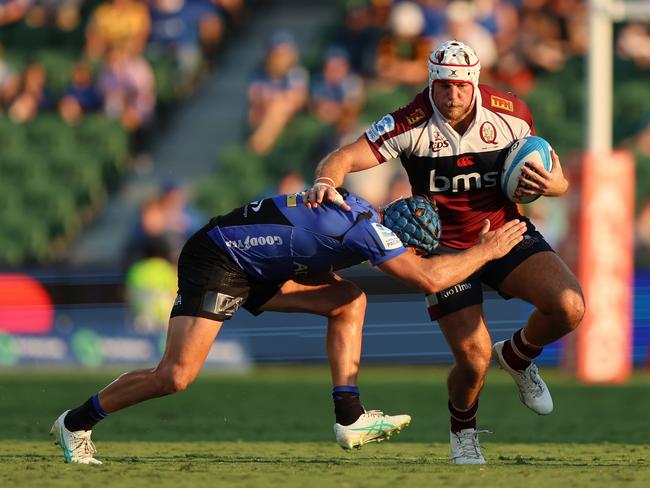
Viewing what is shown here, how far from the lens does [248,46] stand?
22.3 m

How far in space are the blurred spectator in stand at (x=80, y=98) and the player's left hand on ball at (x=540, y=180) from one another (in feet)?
41.4

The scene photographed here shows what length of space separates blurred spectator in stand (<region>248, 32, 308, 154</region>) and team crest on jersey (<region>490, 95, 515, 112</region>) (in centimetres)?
1016

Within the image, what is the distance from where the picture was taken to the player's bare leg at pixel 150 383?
7.88 meters

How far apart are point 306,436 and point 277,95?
891 centimetres

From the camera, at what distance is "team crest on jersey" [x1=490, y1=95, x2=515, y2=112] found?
830 centimetres

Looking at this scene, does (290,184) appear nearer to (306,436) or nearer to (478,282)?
(306,436)

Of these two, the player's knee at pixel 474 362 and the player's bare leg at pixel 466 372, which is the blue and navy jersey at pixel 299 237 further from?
the player's knee at pixel 474 362

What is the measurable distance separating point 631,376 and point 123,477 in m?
9.09

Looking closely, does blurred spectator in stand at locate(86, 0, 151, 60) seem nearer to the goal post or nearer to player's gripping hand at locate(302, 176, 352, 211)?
the goal post

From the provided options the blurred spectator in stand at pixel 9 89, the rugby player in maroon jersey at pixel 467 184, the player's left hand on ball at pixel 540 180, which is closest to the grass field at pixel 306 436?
the rugby player in maroon jersey at pixel 467 184

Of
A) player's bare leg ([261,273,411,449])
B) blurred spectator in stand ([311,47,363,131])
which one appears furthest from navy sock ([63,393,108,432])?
blurred spectator in stand ([311,47,363,131])

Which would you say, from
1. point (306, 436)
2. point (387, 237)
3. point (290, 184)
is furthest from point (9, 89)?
point (387, 237)

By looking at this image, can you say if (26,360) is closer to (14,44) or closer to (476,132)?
(14,44)

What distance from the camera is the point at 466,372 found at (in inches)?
328
